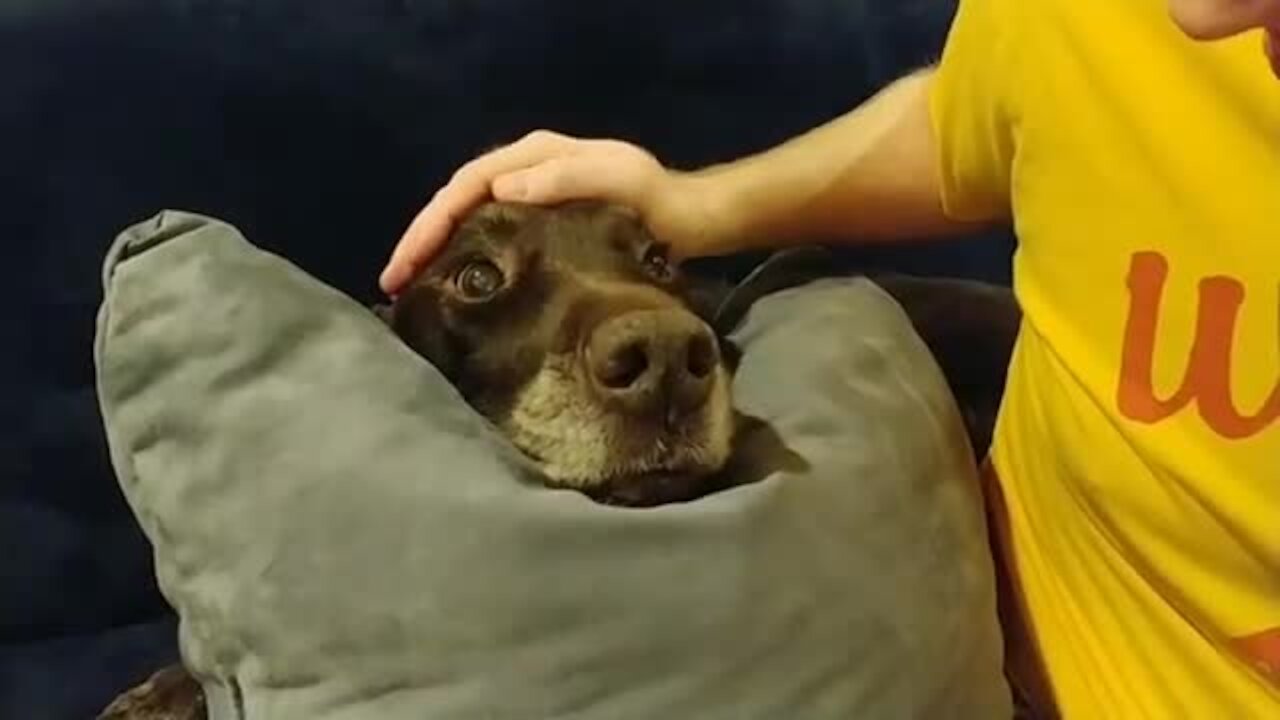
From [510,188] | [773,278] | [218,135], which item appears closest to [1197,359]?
[773,278]

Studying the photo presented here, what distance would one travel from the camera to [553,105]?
180 centimetres

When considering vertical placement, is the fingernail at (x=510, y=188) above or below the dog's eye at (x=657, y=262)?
above

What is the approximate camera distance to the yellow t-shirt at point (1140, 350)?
4.25 feet

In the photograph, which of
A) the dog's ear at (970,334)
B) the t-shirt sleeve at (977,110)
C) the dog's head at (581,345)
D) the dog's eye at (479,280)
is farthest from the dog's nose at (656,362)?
the dog's ear at (970,334)

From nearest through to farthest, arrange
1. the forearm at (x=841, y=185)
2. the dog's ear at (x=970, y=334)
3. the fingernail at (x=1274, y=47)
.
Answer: the fingernail at (x=1274, y=47), the forearm at (x=841, y=185), the dog's ear at (x=970, y=334)

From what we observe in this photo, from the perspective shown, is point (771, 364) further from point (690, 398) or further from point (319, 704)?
point (319, 704)

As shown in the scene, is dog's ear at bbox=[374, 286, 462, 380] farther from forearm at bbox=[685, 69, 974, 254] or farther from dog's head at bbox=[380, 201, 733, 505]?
forearm at bbox=[685, 69, 974, 254]

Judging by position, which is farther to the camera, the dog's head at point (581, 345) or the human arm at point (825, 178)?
the human arm at point (825, 178)

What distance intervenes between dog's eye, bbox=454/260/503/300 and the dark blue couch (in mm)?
234

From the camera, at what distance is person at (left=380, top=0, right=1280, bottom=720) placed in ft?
4.25

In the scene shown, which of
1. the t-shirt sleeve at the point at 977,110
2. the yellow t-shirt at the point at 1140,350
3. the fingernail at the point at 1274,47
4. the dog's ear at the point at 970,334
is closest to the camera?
the fingernail at the point at 1274,47

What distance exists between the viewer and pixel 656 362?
1.35 meters

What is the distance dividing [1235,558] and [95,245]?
88cm

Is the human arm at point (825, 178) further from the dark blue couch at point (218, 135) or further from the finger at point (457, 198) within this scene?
the dark blue couch at point (218, 135)
